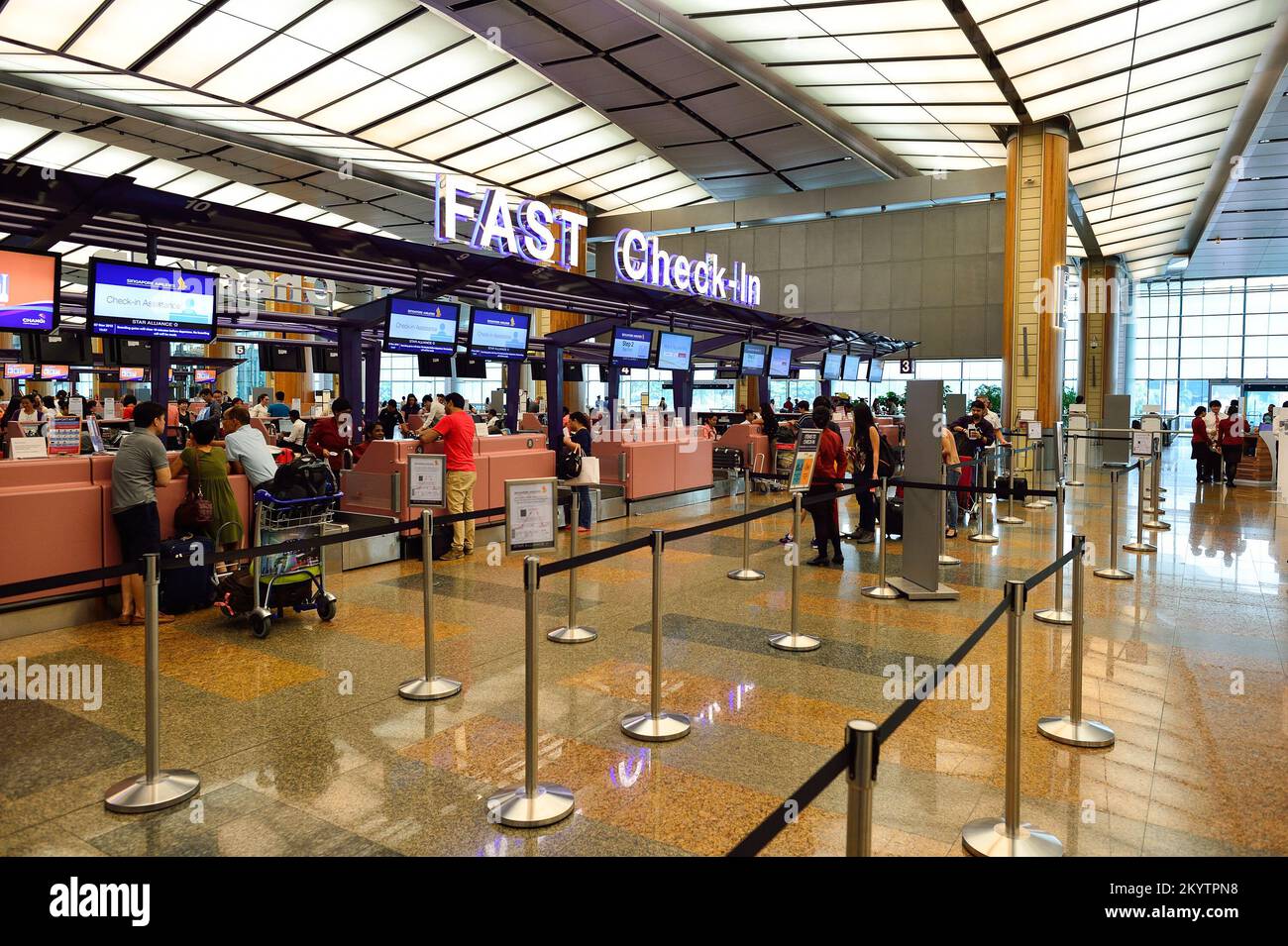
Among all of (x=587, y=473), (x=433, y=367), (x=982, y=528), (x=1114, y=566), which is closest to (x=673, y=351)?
(x=433, y=367)

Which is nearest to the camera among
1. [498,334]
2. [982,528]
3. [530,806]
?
[530,806]

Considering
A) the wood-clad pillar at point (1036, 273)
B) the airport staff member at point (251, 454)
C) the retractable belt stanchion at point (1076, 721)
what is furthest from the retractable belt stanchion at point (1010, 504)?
the airport staff member at point (251, 454)

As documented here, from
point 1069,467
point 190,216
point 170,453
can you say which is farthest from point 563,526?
point 1069,467

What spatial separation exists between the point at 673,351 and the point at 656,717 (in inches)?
531

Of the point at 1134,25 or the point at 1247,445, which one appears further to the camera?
the point at 1247,445

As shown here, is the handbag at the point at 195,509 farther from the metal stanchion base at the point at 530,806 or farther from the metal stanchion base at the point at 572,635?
the metal stanchion base at the point at 530,806

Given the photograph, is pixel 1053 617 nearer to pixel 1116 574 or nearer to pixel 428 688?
pixel 1116 574

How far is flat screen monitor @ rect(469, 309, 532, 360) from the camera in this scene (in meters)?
13.4

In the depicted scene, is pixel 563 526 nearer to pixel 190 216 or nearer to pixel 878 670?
pixel 190 216

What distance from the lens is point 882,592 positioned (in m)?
8.19

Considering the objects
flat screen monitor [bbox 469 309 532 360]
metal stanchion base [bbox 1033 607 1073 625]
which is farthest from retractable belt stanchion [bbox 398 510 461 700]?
flat screen monitor [bbox 469 309 532 360]

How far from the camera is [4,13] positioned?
14.2m

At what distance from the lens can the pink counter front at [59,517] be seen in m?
6.72
